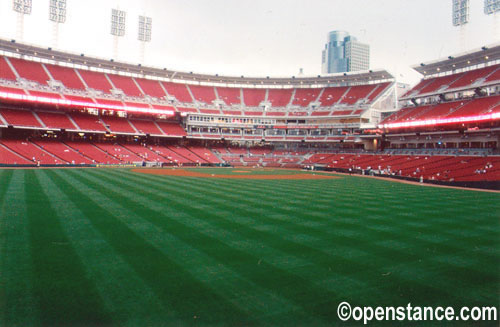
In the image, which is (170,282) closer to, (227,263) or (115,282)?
(115,282)

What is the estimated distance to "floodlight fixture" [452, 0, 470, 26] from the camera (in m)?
61.2

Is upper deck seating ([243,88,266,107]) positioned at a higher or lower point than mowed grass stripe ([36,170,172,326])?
higher

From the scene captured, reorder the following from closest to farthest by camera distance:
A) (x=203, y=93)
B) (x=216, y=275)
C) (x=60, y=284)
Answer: (x=60, y=284)
(x=216, y=275)
(x=203, y=93)

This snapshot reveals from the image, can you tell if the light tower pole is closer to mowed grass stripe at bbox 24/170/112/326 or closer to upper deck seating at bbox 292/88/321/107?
upper deck seating at bbox 292/88/321/107

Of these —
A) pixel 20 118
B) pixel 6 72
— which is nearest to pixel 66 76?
pixel 6 72

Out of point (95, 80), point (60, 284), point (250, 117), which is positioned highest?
point (95, 80)

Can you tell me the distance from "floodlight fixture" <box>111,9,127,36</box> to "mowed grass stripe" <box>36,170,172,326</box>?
75180 millimetres

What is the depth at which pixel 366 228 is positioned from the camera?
13180 mm

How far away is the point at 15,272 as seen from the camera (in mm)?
7598

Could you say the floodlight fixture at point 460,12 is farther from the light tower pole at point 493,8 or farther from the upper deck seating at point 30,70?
the upper deck seating at point 30,70

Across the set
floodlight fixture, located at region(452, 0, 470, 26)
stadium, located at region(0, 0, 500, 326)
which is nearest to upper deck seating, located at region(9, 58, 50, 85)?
stadium, located at region(0, 0, 500, 326)

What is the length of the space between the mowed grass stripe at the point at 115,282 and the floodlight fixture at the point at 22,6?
7218 centimetres

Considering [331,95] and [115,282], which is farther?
[331,95]

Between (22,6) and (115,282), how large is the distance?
78.7 metres
